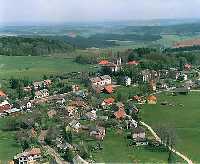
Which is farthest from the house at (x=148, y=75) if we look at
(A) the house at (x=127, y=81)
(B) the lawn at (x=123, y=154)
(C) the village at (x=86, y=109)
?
(B) the lawn at (x=123, y=154)

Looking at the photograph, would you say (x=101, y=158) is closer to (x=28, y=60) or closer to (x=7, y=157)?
(x=7, y=157)

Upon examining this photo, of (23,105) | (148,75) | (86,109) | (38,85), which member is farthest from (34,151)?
(148,75)

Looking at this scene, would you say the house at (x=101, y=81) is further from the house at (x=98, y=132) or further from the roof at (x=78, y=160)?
the roof at (x=78, y=160)

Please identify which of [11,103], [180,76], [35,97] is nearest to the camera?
[11,103]

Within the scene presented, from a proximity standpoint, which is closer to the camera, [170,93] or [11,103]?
[11,103]

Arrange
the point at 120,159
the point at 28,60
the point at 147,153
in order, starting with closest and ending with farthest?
1. the point at 120,159
2. the point at 147,153
3. the point at 28,60

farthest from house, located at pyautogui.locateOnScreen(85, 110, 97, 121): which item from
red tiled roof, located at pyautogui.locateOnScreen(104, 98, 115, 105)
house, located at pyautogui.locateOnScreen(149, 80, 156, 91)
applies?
house, located at pyautogui.locateOnScreen(149, 80, 156, 91)

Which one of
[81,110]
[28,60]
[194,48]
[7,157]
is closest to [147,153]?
[7,157]
